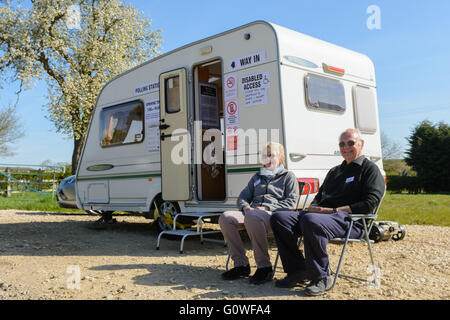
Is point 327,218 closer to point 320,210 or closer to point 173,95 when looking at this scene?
point 320,210

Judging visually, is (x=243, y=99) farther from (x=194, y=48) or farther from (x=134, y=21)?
(x=134, y=21)

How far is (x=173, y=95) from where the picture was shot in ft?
20.2

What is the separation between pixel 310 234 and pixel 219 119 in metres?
3.54

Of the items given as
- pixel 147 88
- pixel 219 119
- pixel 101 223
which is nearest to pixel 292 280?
pixel 219 119

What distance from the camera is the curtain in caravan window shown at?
5.82m

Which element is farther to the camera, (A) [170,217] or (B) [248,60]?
(A) [170,217]

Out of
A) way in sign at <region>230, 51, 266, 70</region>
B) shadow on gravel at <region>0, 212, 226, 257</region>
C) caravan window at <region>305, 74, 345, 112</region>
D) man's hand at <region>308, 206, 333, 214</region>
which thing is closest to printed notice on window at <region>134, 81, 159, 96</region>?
way in sign at <region>230, 51, 266, 70</region>

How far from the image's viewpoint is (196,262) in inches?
187

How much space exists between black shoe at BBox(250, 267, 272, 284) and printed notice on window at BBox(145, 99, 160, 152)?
320 cm

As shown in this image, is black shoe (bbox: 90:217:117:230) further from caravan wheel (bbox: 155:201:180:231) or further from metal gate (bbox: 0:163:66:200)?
metal gate (bbox: 0:163:66:200)

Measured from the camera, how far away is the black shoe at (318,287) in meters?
3.26

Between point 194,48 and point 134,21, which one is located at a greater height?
point 134,21

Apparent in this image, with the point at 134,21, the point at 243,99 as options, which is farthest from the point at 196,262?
the point at 134,21
